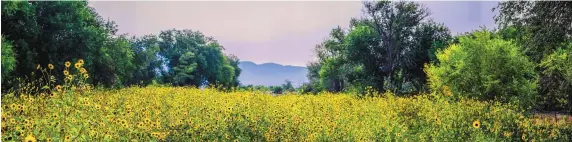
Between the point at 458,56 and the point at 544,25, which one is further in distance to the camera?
the point at 458,56

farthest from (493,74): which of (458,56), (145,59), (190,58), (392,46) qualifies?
(190,58)

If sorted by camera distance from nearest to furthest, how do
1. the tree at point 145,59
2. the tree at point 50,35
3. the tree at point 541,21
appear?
the tree at point 541,21 < the tree at point 50,35 < the tree at point 145,59

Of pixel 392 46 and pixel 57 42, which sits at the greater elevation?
pixel 392 46

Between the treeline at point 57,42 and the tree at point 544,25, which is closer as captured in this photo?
the tree at point 544,25

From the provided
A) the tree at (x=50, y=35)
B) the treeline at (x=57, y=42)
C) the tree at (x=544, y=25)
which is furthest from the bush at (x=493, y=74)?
the tree at (x=50, y=35)

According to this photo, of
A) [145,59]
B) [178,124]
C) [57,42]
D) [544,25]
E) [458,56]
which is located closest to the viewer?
[178,124]

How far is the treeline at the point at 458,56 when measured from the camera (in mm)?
13116

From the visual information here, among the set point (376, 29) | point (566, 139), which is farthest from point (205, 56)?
point (566, 139)

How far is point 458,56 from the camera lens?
22578 mm

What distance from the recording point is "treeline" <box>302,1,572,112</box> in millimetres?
13116

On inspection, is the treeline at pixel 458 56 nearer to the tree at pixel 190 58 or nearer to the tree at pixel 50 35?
the tree at pixel 190 58

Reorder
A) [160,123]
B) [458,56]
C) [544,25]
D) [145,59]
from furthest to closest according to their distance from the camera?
1. [145,59]
2. [458,56]
3. [544,25]
4. [160,123]

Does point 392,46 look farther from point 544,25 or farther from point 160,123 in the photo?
point 160,123

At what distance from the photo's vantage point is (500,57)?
1983 centimetres
